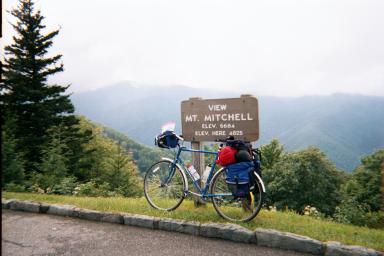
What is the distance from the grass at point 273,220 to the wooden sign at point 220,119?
1.35 meters

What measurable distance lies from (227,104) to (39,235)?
372 centimetres

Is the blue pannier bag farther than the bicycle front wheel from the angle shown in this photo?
No

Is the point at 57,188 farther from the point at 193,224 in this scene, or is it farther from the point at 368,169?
the point at 368,169

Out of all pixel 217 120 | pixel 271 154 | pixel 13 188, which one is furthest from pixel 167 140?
pixel 271 154

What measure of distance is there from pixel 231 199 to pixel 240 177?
1.90 feet

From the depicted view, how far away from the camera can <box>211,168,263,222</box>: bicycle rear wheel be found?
504 centimetres

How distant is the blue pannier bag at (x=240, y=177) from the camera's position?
5020 mm

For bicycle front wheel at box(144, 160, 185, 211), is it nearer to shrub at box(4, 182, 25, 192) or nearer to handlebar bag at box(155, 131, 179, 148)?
handlebar bag at box(155, 131, 179, 148)

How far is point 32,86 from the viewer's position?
Result: 2953 cm

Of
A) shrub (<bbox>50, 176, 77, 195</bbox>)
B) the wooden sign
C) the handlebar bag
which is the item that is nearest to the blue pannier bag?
the wooden sign

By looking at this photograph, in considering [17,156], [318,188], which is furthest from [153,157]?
[17,156]

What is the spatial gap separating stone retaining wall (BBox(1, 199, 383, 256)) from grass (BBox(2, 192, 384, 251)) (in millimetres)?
208

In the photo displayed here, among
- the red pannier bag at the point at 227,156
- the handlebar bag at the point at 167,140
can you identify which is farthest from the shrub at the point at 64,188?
the red pannier bag at the point at 227,156

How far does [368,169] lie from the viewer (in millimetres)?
40094
